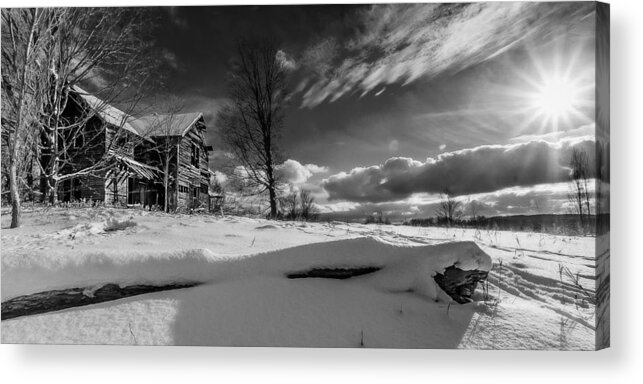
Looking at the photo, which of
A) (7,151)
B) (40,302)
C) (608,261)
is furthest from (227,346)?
(608,261)

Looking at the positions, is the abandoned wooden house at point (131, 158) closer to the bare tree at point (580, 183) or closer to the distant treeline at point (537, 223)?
the distant treeline at point (537, 223)

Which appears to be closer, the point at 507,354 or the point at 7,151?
the point at 507,354

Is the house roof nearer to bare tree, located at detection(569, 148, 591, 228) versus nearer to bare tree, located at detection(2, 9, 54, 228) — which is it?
bare tree, located at detection(2, 9, 54, 228)

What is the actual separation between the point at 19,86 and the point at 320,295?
11.6 ft

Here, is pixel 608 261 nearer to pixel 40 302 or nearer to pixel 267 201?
pixel 267 201

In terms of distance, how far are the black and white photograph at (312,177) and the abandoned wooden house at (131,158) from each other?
2 cm

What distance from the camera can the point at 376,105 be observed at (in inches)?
130

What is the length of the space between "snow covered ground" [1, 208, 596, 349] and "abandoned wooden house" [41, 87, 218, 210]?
588 mm

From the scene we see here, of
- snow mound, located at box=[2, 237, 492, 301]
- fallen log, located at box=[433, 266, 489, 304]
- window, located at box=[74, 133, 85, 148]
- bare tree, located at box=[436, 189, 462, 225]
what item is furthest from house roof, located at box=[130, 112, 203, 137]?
fallen log, located at box=[433, 266, 489, 304]

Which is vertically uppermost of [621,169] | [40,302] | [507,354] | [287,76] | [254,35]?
[254,35]

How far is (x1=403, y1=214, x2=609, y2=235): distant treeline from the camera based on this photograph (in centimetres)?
297

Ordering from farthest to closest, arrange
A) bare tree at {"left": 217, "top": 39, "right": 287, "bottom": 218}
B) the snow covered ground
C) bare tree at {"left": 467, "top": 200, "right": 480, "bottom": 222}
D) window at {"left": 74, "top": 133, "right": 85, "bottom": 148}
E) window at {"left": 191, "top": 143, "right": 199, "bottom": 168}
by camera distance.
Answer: window at {"left": 74, "top": 133, "right": 85, "bottom": 148}, window at {"left": 191, "top": 143, "right": 199, "bottom": 168}, bare tree at {"left": 217, "top": 39, "right": 287, "bottom": 218}, bare tree at {"left": 467, "top": 200, "right": 480, "bottom": 222}, the snow covered ground

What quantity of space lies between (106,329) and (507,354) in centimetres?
345

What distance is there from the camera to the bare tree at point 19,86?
331 centimetres
